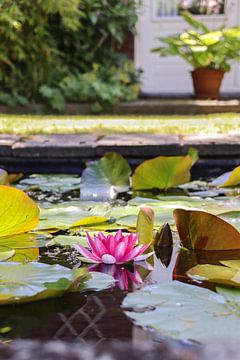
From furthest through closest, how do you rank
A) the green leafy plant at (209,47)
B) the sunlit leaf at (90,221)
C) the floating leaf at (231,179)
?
the green leafy plant at (209,47)
the floating leaf at (231,179)
the sunlit leaf at (90,221)

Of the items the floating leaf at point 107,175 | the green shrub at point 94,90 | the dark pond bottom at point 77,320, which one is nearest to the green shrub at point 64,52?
the green shrub at point 94,90

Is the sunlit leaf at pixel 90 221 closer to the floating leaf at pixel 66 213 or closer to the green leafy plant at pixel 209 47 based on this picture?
the floating leaf at pixel 66 213

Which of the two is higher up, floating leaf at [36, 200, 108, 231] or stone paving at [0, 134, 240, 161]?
floating leaf at [36, 200, 108, 231]

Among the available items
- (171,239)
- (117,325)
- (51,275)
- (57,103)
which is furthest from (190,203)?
(57,103)

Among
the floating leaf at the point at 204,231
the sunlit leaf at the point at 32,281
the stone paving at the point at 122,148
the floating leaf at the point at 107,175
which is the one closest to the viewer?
the sunlit leaf at the point at 32,281

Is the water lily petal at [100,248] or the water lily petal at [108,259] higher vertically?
the water lily petal at [100,248]

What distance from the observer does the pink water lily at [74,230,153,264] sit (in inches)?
34.1

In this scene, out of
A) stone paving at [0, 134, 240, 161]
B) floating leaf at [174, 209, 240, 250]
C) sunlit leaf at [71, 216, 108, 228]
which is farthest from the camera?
stone paving at [0, 134, 240, 161]

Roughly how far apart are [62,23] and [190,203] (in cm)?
412

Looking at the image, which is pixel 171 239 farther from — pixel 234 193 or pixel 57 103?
pixel 57 103

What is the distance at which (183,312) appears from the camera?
677 millimetres

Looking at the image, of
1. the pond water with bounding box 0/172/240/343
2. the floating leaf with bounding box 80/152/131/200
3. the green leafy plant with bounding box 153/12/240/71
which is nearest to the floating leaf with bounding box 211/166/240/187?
the pond water with bounding box 0/172/240/343

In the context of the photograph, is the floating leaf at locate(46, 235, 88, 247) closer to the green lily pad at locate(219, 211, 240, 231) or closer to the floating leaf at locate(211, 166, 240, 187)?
the green lily pad at locate(219, 211, 240, 231)

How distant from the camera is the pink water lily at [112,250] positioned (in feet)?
2.84
